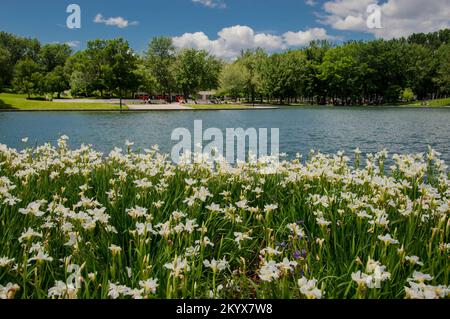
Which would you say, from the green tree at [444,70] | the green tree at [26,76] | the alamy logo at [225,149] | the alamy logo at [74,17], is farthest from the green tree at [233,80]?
the alamy logo at [74,17]

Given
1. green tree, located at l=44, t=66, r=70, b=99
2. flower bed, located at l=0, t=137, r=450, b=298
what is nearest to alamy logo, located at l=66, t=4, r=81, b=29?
flower bed, located at l=0, t=137, r=450, b=298

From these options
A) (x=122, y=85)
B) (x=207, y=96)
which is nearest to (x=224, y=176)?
(x=122, y=85)

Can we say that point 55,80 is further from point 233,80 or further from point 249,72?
point 249,72

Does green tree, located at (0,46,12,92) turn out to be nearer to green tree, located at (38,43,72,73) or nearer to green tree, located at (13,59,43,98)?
green tree, located at (13,59,43,98)

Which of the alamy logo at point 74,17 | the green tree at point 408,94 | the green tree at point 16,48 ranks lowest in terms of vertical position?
the alamy logo at point 74,17

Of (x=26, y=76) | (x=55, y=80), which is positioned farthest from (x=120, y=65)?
(x=26, y=76)

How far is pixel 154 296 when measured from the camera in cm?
284

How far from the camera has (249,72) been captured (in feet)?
333

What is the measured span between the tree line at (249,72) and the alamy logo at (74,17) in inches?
2439

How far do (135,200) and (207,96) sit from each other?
4979 inches

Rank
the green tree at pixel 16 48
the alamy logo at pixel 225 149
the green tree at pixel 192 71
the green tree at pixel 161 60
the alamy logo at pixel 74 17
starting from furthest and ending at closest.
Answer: the green tree at pixel 192 71, the green tree at pixel 161 60, the green tree at pixel 16 48, the alamy logo at pixel 225 149, the alamy logo at pixel 74 17

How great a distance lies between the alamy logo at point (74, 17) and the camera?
561 centimetres

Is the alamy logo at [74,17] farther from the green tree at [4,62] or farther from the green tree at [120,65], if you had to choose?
the green tree at [120,65]
